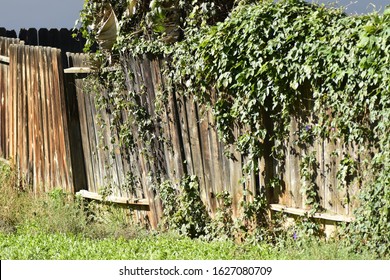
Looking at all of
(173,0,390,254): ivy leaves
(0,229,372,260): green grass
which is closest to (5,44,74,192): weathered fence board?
(0,229,372,260): green grass

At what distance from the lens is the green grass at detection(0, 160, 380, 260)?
7301mm

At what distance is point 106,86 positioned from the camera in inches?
376

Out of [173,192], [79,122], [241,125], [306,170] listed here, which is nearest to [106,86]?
[79,122]

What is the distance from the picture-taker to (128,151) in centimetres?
945

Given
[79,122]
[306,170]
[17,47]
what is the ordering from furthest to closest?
1. [17,47]
2. [79,122]
3. [306,170]

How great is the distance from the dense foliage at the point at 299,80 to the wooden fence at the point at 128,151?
16 cm

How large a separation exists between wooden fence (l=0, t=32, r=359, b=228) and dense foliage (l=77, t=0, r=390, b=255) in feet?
0.53

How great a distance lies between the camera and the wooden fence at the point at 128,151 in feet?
25.1

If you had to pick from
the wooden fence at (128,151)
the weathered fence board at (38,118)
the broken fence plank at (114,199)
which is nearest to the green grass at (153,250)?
the wooden fence at (128,151)

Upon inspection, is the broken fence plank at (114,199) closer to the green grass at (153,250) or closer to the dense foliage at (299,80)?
the green grass at (153,250)

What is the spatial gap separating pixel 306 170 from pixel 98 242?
2.38 m

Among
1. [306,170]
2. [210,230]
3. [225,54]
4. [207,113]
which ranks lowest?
[210,230]

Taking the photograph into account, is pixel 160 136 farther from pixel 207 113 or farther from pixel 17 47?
pixel 17 47

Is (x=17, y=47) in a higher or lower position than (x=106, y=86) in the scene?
higher
